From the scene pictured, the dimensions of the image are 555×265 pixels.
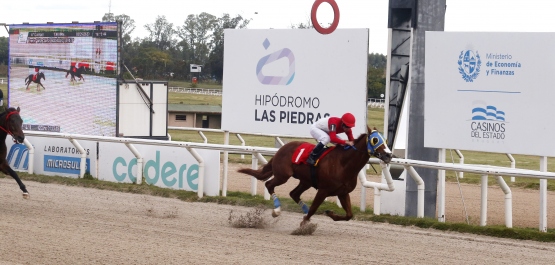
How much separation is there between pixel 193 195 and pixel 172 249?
4648mm

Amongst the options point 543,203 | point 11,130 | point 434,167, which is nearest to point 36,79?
point 11,130

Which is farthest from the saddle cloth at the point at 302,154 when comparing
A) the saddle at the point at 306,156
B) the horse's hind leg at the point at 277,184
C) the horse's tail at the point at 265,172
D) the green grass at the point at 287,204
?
the green grass at the point at 287,204

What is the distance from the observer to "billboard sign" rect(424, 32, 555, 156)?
32.4 ft

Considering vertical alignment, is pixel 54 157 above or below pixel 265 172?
below

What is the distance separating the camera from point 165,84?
18625 millimetres

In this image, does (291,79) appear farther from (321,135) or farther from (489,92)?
(489,92)

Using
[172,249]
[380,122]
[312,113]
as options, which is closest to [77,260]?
[172,249]

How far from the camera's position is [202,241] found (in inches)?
331

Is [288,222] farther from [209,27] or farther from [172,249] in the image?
[209,27]

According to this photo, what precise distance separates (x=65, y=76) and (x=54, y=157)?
8.36 feet

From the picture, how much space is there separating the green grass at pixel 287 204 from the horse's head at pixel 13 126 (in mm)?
2520

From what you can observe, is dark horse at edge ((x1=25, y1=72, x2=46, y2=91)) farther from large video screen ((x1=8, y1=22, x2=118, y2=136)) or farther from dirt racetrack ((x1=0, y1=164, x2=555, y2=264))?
dirt racetrack ((x1=0, y1=164, x2=555, y2=264))

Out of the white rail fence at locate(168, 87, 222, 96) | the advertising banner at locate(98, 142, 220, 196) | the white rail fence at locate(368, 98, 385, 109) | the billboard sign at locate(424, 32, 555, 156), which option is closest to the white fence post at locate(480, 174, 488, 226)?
the billboard sign at locate(424, 32, 555, 156)

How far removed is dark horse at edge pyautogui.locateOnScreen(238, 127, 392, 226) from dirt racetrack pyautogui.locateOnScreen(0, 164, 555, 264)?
40 centimetres
